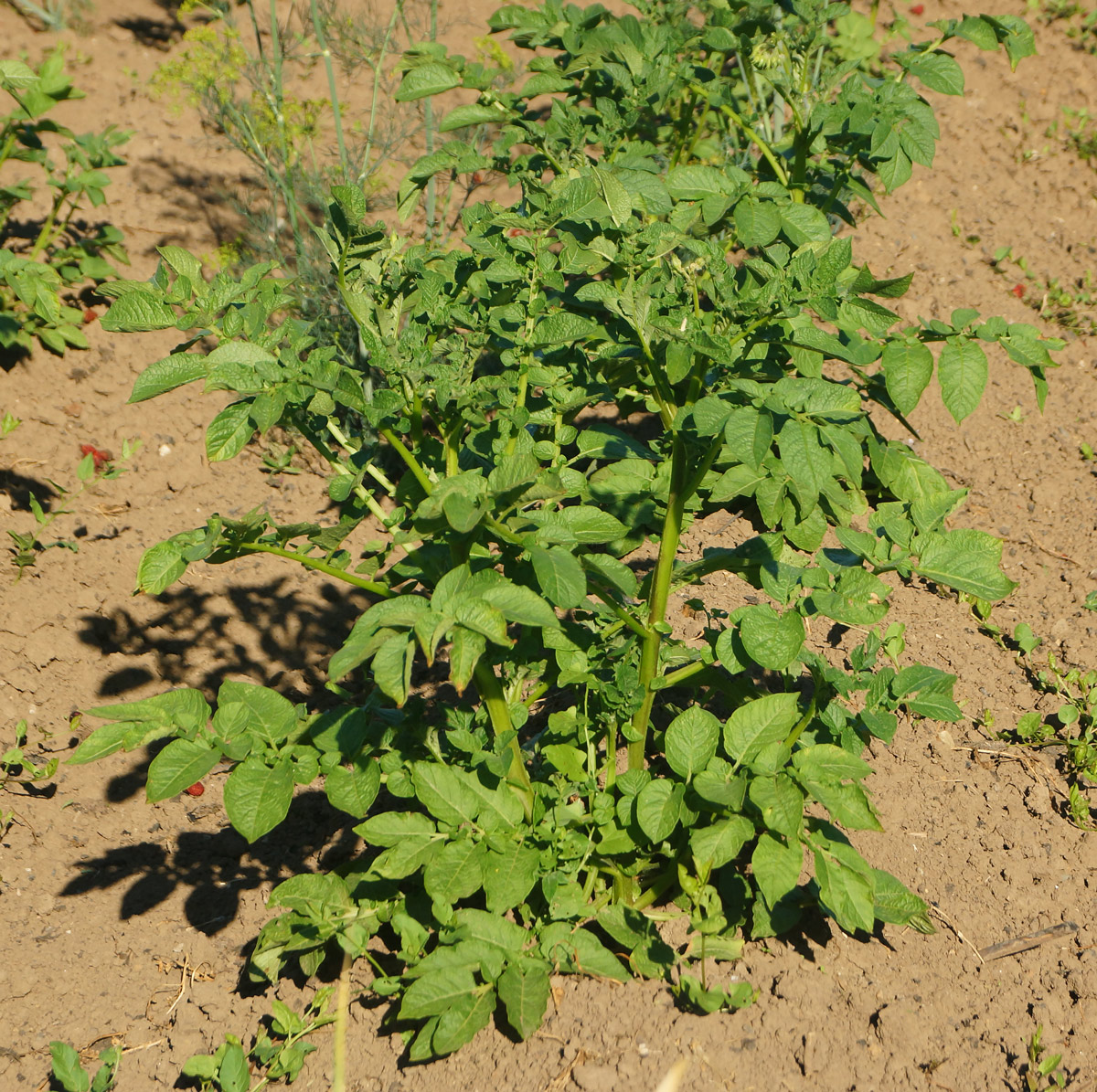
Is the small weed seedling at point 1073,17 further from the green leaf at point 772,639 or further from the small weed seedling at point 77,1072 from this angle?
the small weed seedling at point 77,1072

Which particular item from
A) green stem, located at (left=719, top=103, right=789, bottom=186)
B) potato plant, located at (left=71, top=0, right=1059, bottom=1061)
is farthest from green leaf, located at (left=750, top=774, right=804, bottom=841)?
green stem, located at (left=719, top=103, right=789, bottom=186)

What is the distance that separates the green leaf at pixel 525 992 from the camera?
68.7 inches

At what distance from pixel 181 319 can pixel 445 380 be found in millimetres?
430

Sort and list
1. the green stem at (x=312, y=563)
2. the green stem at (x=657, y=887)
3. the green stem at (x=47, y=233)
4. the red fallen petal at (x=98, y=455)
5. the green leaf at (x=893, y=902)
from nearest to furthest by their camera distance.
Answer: the green stem at (x=312, y=563), the green leaf at (x=893, y=902), the green stem at (x=657, y=887), the red fallen petal at (x=98, y=455), the green stem at (x=47, y=233)

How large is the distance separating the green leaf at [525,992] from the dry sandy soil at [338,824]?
0.23 m

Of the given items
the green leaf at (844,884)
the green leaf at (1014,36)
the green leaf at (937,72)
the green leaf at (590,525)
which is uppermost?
the green leaf at (1014,36)

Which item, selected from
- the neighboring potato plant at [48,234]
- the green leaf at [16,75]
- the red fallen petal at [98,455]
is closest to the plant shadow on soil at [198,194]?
the neighboring potato plant at [48,234]

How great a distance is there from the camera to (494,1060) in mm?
1947

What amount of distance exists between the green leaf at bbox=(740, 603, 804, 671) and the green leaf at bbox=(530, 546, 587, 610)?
0.33m

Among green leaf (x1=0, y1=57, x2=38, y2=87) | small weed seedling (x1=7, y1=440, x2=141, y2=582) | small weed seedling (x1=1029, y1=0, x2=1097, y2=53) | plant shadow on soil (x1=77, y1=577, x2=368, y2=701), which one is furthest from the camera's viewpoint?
small weed seedling (x1=1029, y1=0, x2=1097, y2=53)

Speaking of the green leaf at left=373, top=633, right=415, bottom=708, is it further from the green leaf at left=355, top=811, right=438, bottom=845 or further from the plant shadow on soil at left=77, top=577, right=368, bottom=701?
the plant shadow on soil at left=77, top=577, right=368, bottom=701

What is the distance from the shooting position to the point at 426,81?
91.7 inches

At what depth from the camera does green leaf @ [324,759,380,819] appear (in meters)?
1.72

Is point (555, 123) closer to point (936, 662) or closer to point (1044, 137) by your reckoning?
point (936, 662)
